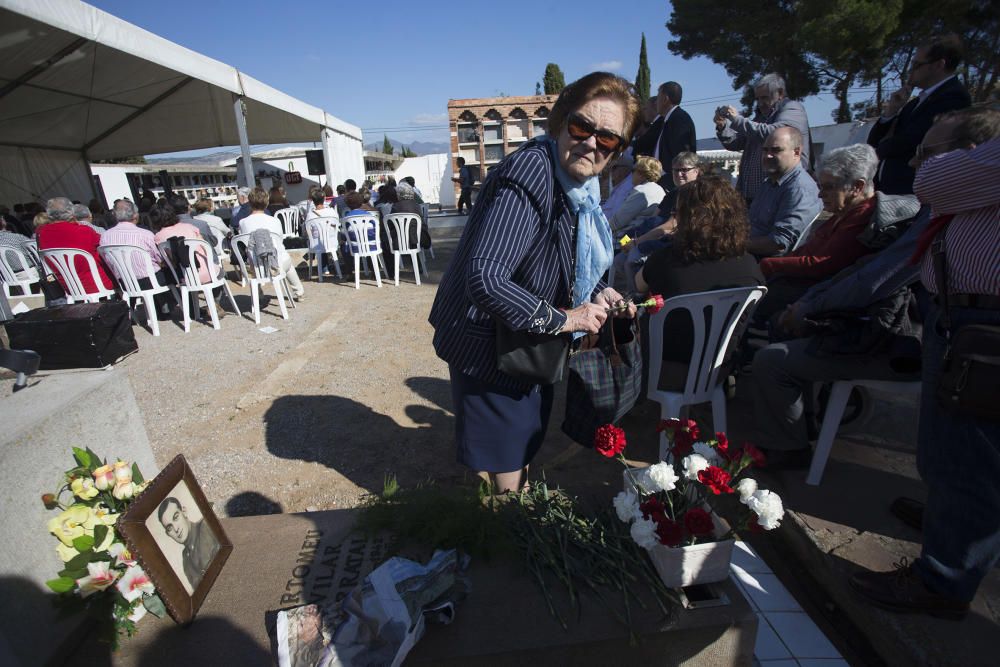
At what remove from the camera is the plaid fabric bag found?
182cm

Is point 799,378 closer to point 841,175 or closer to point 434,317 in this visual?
point 841,175

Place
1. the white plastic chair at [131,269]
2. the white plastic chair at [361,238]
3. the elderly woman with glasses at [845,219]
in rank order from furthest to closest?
the white plastic chair at [361,238]
the white plastic chair at [131,269]
the elderly woman with glasses at [845,219]

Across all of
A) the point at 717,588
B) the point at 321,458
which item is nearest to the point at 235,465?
the point at 321,458

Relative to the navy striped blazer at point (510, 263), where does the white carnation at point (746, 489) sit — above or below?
below

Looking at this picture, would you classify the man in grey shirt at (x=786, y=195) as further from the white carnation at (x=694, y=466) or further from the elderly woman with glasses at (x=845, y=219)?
the white carnation at (x=694, y=466)

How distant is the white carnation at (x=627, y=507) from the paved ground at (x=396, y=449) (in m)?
0.46

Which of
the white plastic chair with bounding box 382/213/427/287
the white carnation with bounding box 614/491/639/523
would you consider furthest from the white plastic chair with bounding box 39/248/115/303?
the white carnation with bounding box 614/491/639/523

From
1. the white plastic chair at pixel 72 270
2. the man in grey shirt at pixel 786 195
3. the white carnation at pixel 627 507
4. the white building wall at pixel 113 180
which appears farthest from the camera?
the white building wall at pixel 113 180

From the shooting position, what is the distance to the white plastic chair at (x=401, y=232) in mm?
7395

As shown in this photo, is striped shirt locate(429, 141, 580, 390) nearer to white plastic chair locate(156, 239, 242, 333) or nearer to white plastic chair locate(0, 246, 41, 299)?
white plastic chair locate(156, 239, 242, 333)

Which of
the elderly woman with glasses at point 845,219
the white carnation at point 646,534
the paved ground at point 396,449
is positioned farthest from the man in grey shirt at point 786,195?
the white carnation at point 646,534

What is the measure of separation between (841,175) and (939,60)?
1894 millimetres

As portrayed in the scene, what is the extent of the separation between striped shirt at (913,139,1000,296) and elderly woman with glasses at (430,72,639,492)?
0.90 m

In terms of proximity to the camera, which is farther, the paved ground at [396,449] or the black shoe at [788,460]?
the black shoe at [788,460]
